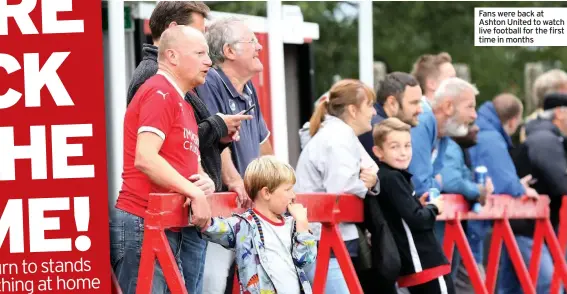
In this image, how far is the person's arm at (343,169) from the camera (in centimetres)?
687

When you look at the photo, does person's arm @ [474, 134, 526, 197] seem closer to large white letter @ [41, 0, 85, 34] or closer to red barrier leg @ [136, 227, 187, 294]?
red barrier leg @ [136, 227, 187, 294]

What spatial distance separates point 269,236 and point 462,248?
2.60 metres

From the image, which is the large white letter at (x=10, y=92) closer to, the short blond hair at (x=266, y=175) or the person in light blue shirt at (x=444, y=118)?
the short blond hair at (x=266, y=175)

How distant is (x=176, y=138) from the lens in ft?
17.6

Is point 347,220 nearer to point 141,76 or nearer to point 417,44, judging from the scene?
point 141,76

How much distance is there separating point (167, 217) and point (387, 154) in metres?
2.25

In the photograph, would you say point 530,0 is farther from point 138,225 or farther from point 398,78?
point 138,225

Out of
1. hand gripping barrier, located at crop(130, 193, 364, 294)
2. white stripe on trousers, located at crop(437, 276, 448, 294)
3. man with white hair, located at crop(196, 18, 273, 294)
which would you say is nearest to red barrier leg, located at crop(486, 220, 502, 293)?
white stripe on trousers, located at crop(437, 276, 448, 294)

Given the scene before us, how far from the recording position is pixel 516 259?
28.6ft

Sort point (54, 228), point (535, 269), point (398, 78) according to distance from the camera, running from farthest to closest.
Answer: point (535, 269), point (398, 78), point (54, 228)

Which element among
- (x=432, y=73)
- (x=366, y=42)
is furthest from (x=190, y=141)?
(x=432, y=73)

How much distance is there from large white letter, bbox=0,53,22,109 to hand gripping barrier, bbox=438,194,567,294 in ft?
11.4

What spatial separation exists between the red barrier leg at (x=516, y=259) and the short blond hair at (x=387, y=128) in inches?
67.5

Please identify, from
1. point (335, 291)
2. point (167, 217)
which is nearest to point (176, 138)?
point (167, 217)
